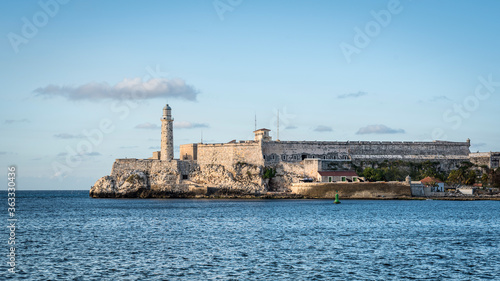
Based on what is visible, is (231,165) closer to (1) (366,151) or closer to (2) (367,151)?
(1) (366,151)

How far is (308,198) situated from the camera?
181ft

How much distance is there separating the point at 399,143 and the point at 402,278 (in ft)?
160

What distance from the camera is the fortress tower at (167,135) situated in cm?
5741

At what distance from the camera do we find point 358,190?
54.0 metres

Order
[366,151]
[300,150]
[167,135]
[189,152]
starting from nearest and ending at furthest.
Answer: [167,135] < [300,150] < [189,152] < [366,151]

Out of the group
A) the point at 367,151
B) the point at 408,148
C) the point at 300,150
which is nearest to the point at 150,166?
the point at 300,150

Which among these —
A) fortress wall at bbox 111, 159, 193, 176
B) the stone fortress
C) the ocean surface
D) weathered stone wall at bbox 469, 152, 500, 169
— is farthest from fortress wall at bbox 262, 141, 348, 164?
the ocean surface

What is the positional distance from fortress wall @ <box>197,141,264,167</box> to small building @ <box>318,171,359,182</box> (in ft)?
19.8

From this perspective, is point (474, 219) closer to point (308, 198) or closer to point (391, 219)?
point (391, 219)

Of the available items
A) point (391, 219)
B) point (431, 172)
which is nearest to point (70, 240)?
point (391, 219)

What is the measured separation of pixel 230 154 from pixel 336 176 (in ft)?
35.2

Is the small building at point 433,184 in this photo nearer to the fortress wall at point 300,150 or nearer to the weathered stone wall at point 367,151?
the weathered stone wall at point 367,151

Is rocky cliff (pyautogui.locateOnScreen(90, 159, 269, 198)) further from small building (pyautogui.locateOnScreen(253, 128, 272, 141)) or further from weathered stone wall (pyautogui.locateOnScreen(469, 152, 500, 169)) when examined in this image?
weathered stone wall (pyautogui.locateOnScreen(469, 152, 500, 169))

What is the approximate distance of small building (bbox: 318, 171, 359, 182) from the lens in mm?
55688
